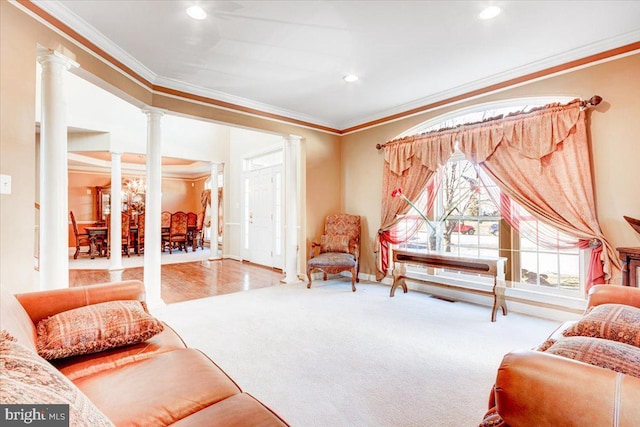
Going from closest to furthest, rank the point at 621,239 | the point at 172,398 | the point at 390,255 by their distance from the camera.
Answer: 1. the point at 172,398
2. the point at 621,239
3. the point at 390,255

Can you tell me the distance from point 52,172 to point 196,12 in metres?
1.75

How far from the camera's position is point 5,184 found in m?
1.95

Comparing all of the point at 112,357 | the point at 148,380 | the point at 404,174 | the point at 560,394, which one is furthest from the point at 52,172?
the point at 404,174

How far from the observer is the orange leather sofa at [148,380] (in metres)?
1.00

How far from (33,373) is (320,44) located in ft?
9.79

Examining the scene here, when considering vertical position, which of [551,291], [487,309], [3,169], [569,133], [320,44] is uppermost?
[320,44]

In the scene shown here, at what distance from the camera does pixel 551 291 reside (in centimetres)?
327

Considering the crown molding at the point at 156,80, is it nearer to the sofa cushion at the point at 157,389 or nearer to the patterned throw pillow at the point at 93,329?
the patterned throw pillow at the point at 93,329

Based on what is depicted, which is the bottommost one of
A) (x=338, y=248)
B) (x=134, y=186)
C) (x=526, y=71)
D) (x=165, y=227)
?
(x=338, y=248)

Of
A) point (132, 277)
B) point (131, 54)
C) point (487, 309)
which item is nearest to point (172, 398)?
point (131, 54)

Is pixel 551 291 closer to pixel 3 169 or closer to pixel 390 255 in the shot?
pixel 390 255

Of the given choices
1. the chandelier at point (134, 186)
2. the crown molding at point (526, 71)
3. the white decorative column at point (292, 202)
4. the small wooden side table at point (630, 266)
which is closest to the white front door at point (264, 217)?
the white decorative column at point (292, 202)

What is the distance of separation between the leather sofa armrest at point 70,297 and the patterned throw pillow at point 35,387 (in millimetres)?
1021

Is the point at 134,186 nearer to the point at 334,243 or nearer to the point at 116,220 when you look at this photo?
the point at 116,220
